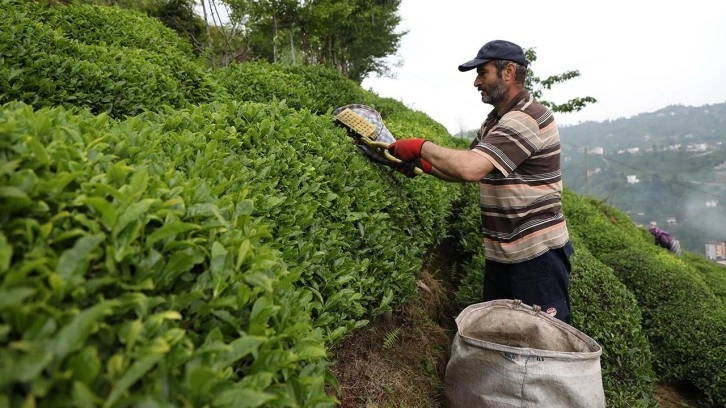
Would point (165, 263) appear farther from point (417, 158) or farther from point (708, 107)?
point (708, 107)

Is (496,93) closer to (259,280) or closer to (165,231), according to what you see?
(259,280)

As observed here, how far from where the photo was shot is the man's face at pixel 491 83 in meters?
3.15

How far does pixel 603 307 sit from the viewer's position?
4.16m

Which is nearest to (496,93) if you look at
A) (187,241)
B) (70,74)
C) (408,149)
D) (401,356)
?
(408,149)

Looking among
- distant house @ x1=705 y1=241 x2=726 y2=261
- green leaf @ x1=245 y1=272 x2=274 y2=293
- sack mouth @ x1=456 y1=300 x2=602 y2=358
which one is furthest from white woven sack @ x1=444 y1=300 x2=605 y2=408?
distant house @ x1=705 y1=241 x2=726 y2=261

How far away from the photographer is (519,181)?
2.99 m

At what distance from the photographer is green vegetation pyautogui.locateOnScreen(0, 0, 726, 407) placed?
908mm

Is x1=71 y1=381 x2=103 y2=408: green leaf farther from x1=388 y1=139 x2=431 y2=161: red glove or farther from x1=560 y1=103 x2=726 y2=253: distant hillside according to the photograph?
x1=560 y1=103 x2=726 y2=253: distant hillside

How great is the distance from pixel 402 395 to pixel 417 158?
159 cm

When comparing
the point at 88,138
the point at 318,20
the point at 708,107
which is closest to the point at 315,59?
the point at 318,20

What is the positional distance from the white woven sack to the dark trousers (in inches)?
10.6

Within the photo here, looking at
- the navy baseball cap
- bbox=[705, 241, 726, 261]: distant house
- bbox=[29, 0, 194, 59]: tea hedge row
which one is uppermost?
bbox=[29, 0, 194, 59]: tea hedge row

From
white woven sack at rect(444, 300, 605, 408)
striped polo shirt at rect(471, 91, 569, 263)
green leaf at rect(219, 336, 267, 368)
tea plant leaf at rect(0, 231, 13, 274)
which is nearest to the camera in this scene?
tea plant leaf at rect(0, 231, 13, 274)

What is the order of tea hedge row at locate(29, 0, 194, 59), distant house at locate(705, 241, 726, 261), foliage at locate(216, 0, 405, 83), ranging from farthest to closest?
distant house at locate(705, 241, 726, 261)
foliage at locate(216, 0, 405, 83)
tea hedge row at locate(29, 0, 194, 59)
